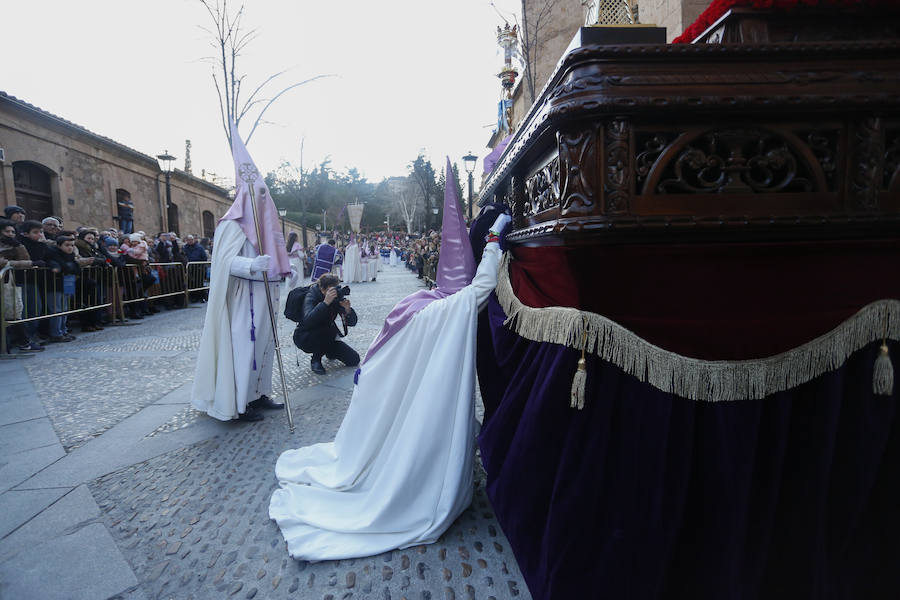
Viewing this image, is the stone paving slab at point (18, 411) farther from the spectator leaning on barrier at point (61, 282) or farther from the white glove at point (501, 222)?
the white glove at point (501, 222)

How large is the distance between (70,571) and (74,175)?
16239mm

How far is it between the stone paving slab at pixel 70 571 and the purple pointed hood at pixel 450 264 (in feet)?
4.42

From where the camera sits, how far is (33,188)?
1277 cm

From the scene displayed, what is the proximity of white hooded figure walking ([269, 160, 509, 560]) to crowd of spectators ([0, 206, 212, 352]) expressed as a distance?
21.8ft

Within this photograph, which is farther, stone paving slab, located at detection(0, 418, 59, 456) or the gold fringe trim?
stone paving slab, located at detection(0, 418, 59, 456)

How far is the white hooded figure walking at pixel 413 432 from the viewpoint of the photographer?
2.07m

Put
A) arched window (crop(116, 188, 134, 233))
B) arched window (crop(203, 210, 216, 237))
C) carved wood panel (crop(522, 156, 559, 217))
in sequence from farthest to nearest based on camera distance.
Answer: arched window (crop(203, 210, 216, 237)) → arched window (crop(116, 188, 134, 233)) → carved wood panel (crop(522, 156, 559, 217))

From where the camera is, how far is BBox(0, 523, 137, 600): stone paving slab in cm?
181

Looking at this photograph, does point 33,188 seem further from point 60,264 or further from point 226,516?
point 226,516

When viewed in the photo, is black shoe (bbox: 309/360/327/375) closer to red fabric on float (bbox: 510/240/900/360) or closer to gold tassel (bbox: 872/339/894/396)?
red fabric on float (bbox: 510/240/900/360)

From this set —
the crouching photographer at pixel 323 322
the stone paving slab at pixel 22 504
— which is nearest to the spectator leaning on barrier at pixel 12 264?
the crouching photographer at pixel 323 322

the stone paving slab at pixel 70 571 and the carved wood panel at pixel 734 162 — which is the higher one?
the carved wood panel at pixel 734 162

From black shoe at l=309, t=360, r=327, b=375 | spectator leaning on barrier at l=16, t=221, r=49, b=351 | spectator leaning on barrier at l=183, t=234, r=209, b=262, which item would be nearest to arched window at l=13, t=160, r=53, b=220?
spectator leaning on barrier at l=183, t=234, r=209, b=262

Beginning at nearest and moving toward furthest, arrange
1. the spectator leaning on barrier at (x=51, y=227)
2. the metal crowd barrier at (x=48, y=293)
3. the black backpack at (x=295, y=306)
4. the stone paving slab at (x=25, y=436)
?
the stone paving slab at (x=25, y=436), the black backpack at (x=295, y=306), the metal crowd barrier at (x=48, y=293), the spectator leaning on barrier at (x=51, y=227)
